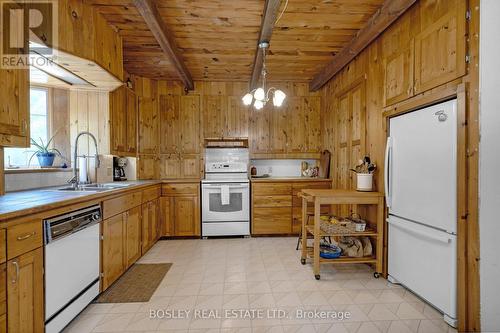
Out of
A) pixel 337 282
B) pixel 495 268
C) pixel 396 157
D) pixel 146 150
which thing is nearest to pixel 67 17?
pixel 146 150

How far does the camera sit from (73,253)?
1.85m

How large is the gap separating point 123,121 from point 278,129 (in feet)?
8.10

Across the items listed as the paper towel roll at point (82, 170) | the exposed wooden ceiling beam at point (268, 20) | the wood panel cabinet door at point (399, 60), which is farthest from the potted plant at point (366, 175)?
the paper towel roll at point (82, 170)

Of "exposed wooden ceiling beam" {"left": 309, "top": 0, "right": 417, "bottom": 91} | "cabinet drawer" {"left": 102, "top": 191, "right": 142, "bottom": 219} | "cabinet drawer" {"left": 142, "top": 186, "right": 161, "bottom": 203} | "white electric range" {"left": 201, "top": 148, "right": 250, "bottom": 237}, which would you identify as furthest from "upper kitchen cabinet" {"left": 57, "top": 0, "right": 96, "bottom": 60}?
"exposed wooden ceiling beam" {"left": 309, "top": 0, "right": 417, "bottom": 91}

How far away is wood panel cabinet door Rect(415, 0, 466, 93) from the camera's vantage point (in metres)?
1.77

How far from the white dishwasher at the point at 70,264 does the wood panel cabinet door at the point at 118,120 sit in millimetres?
1543

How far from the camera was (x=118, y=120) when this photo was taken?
3.59 metres

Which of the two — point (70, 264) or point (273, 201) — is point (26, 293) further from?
point (273, 201)

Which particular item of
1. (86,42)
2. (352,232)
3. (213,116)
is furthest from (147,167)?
(352,232)

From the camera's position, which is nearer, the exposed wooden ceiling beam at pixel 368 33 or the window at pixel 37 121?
the exposed wooden ceiling beam at pixel 368 33

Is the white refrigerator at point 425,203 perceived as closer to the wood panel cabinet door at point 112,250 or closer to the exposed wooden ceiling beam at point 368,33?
the exposed wooden ceiling beam at point 368,33

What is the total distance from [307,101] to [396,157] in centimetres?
245

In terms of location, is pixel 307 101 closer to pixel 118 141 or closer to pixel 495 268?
pixel 118 141

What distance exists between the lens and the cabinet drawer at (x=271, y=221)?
165 inches
